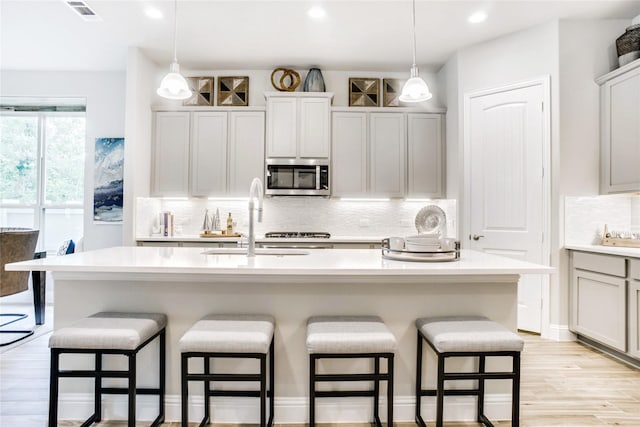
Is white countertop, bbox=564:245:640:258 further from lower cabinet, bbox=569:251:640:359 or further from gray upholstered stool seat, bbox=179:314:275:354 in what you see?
gray upholstered stool seat, bbox=179:314:275:354

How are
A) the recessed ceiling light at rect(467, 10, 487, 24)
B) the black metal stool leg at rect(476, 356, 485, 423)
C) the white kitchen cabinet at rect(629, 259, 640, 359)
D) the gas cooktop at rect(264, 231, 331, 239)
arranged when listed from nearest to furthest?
the black metal stool leg at rect(476, 356, 485, 423) → the white kitchen cabinet at rect(629, 259, 640, 359) → the recessed ceiling light at rect(467, 10, 487, 24) → the gas cooktop at rect(264, 231, 331, 239)

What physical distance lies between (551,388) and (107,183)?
508 cm

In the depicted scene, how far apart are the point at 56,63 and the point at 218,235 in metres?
3.03

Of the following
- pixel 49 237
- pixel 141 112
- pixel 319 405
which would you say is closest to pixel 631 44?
pixel 319 405

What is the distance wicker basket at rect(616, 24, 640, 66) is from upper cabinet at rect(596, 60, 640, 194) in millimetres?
155

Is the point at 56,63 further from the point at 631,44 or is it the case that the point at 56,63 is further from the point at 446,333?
the point at 631,44

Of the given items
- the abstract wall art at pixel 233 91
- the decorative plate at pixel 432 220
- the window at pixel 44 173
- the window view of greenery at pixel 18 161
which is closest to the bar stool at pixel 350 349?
the decorative plate at pixel 432 220

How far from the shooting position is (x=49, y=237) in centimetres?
507

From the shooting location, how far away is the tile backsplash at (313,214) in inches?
189

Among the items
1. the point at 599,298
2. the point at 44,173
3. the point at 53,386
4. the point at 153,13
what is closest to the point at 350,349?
the point at 53,386

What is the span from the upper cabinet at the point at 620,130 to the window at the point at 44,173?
6.07 meters

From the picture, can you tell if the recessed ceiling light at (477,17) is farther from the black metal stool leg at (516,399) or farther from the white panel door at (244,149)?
the black metal stool leg at (516,399)

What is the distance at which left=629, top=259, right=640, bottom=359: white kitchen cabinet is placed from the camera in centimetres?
275

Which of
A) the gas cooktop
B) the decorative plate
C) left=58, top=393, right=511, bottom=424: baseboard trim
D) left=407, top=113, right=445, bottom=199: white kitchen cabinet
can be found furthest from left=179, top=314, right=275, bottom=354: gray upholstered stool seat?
left=407, top=113, right=445, bottom=199: white kitchen cabinet
